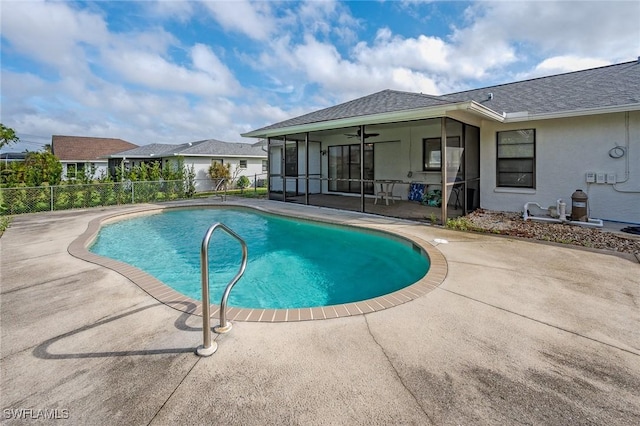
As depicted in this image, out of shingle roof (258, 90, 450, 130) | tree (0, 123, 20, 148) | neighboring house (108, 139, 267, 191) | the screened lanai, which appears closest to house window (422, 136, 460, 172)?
the screened lanai

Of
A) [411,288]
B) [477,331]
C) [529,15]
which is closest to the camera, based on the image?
[477,331]

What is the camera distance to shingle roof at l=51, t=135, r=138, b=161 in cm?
3078

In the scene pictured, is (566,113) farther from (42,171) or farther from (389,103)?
(42,171)

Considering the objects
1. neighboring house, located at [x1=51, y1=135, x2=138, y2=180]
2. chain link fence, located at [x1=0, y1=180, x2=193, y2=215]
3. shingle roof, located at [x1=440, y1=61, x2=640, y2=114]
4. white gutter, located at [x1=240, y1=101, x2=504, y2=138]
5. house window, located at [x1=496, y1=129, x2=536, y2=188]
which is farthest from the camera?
neighboring house, located at [x1=51, y1=135, x2=138, y2=180]

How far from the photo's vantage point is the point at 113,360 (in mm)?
2607

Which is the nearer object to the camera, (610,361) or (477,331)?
(610,361)

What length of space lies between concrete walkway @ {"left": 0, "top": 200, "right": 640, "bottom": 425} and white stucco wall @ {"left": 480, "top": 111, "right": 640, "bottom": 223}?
4819mm

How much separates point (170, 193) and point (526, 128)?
1439cm

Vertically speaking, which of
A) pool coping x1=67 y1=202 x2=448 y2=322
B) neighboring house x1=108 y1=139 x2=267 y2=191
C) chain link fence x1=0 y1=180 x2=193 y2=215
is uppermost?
neighboring house x1=108 y1=139 x2=267 y2=191

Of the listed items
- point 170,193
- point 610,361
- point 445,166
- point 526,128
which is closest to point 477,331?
point 610,361

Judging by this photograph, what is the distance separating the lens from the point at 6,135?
11211 mm

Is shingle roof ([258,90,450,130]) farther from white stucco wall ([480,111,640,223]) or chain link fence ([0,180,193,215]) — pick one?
chain link fence ([0,180,193,215])

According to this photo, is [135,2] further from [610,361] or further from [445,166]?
[610,361]

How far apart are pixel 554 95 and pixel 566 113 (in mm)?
1703
